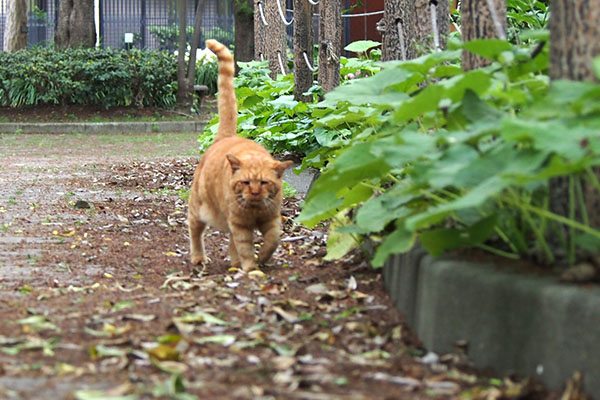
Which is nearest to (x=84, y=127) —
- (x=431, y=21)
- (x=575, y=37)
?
(x=431, y=21)

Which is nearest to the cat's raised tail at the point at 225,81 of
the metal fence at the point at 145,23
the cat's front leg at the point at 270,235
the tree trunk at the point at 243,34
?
the cat's front leg at the point at 270,235

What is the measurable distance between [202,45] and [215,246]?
22112 millimetres

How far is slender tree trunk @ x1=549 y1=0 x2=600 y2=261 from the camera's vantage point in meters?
2.68

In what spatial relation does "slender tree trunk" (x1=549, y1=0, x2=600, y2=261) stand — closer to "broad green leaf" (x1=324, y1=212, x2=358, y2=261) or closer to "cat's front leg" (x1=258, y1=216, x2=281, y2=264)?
"broad green leaf" (x1=324, y1=212, x2=358, y2=261)

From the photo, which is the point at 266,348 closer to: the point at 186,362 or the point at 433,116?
the point at 186,362

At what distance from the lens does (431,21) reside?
4914mm

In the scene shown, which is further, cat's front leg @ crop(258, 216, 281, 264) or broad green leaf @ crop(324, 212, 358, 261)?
cat's front leg @ crop(258, 216, 281, 264)

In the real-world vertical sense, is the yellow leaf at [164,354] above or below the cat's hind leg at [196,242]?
above

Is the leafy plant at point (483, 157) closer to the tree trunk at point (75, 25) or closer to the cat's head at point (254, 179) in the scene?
the cat's head at point (254, 179)

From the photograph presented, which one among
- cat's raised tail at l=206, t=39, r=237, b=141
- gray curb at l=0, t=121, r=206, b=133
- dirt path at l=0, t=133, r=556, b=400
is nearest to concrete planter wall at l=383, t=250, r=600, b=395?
dirt path at l=0, t=133, r=556, b=400

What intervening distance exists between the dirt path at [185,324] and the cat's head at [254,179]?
1.29 feet

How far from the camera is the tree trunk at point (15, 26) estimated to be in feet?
74.3

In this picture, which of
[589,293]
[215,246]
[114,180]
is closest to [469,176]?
[589,293]

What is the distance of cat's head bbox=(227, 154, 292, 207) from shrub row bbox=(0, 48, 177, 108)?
14.6 metres
